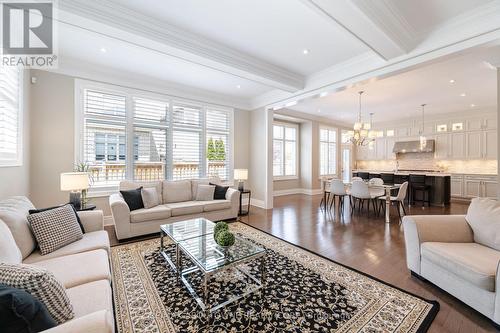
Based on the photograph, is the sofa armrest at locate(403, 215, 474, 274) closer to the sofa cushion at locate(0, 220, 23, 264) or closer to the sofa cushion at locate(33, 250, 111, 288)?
the sofa cushion at locate(33, 250, 111, 288)

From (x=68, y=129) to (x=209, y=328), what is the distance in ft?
13.9

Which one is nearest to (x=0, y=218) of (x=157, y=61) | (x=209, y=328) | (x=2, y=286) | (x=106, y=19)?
(x=2, y=286)

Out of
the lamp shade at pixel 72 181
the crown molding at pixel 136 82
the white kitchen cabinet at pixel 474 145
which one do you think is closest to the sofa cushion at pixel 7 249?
the lamp shade at pixel 72 181

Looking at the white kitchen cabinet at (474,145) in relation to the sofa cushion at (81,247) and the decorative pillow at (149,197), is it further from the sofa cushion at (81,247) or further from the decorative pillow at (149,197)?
the sofa cushion at (81,247)

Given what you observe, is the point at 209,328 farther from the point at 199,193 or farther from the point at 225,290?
the point at 199,193

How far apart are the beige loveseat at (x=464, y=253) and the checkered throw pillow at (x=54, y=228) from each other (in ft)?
11.8

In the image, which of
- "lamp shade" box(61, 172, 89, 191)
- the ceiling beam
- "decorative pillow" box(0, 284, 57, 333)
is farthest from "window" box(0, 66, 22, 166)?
the ceiling beam

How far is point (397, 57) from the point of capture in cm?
321

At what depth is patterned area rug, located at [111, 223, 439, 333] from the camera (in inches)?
66.1

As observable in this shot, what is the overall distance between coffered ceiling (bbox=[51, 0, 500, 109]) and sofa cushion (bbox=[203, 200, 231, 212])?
8.30 ft

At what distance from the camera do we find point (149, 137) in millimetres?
4785

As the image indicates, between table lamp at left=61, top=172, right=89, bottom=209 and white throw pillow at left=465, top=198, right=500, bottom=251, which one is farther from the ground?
table lamp at left=61, top=172, right=89, bottom=209

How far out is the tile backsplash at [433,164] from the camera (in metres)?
6.85

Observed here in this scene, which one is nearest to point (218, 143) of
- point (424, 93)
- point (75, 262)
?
point (75, 262)
